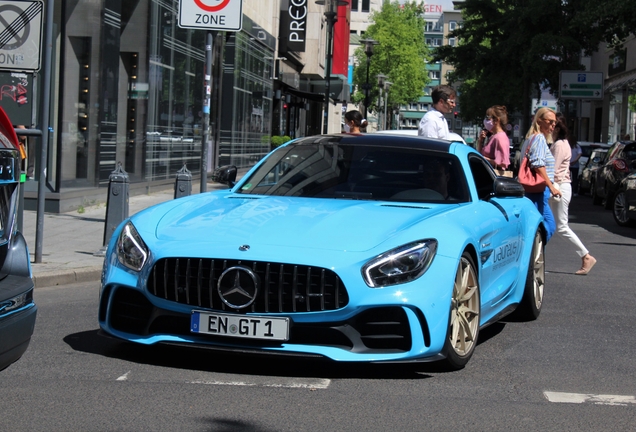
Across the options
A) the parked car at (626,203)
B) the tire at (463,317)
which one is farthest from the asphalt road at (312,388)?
the parked car at (626,203)

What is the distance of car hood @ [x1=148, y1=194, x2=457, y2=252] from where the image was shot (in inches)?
214

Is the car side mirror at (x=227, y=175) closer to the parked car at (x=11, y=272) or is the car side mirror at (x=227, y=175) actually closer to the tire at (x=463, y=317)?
the tire at (x=463, y=317)

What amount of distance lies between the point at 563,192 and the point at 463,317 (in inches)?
225

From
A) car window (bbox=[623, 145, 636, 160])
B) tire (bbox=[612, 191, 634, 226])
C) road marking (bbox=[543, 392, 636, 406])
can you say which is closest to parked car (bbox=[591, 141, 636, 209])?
car window (bbox=[623, 145, 636, 160])

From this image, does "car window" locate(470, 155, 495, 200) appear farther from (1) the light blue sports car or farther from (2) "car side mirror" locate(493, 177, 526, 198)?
(1) the light blue sports car

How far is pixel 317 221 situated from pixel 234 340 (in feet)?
2.80

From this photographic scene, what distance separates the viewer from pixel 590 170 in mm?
28969

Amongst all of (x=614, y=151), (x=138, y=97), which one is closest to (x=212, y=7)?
(x=138, y=97)

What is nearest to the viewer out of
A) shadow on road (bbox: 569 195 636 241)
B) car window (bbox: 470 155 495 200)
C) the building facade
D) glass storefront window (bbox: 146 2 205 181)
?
car window (bbox: 470 155 495 200)

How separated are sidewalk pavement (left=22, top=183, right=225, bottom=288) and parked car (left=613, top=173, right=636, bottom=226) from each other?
8645 millimetres

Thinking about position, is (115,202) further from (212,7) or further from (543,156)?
(543,156)

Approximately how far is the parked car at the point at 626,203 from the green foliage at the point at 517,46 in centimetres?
2231

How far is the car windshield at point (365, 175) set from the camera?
657 centimetres

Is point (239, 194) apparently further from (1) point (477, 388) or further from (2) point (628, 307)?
(2) point (628, 307)
